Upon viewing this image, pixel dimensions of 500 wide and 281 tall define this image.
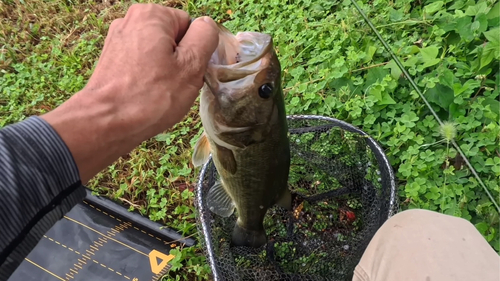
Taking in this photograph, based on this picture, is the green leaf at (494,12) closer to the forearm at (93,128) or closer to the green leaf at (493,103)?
the green leaf at (493,103)

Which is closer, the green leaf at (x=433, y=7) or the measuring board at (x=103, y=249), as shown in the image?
the measuring board at (x=103, y=249)

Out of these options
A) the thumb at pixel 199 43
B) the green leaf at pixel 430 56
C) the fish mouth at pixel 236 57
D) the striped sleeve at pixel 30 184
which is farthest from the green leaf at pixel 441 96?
the striped sleeve at pixel 30 184

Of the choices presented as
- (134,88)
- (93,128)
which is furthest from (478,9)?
(93,128)

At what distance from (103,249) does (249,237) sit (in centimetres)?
143

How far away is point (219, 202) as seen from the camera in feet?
8.63

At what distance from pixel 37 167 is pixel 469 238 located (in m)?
1.88

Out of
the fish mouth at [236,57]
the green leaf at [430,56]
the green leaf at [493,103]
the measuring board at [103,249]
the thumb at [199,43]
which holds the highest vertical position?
the thumb at [199,43]

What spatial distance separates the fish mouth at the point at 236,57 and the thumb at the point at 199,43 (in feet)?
0.33

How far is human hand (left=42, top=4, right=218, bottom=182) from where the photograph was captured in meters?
1.45

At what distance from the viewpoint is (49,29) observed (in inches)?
213

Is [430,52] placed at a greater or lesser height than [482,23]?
lesser

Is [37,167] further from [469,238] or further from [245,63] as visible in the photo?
[469,238]

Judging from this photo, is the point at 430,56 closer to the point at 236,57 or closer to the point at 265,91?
the point at 265,91

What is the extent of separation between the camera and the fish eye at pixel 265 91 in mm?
1887
